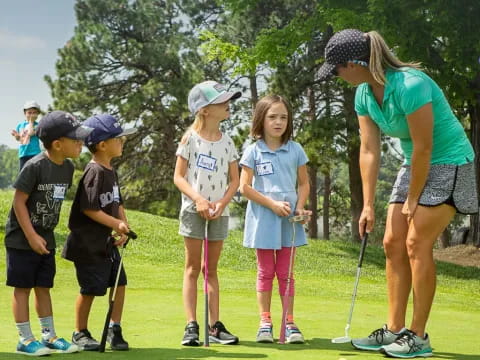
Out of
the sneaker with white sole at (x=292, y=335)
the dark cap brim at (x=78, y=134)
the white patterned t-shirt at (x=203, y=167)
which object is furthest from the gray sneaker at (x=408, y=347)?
the dark cap brim at (x=78, y=134)

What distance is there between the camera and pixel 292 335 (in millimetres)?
5023

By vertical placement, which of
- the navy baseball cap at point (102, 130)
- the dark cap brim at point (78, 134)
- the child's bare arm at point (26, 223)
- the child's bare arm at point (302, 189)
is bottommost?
the child's bare arm at point (26, 223)

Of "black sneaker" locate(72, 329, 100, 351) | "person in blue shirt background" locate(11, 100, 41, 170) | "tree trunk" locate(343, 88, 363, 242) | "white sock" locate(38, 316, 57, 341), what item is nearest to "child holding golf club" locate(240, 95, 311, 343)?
"black sneaker" locate(72, 329, 100, 351)

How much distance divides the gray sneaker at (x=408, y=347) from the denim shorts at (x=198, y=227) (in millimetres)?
1355

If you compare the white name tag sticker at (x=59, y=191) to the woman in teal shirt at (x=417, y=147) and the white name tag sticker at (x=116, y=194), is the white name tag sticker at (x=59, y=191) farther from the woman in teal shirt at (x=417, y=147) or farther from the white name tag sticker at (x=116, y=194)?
the woman in teal shirt at (x=417, y=147)

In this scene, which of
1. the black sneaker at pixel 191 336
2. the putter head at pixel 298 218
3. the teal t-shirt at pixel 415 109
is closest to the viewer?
the teal t-shirt at pixel 415 109

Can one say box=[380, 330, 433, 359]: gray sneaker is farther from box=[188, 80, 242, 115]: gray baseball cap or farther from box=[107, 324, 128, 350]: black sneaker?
box=[188, 80, 242, 115]: gray baseball cap

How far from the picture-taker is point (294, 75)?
88.1ft

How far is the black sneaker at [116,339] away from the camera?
4681mm

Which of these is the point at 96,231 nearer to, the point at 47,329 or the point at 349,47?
the point at 47,329

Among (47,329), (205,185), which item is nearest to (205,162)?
(205,185)

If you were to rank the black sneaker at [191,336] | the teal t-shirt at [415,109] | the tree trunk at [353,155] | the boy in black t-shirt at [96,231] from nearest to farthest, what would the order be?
1. the teal t-shirt at [415,109]
2. the boy in black t-shirt at [96,231]
3. the black sneaker at [191,336]
4. the tree trunk at [353,155]

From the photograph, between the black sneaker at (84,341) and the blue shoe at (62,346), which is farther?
the black sneaker at (84,341)

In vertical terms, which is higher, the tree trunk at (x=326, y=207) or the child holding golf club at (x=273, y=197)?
the tree trunk at (x=326, y=207)
